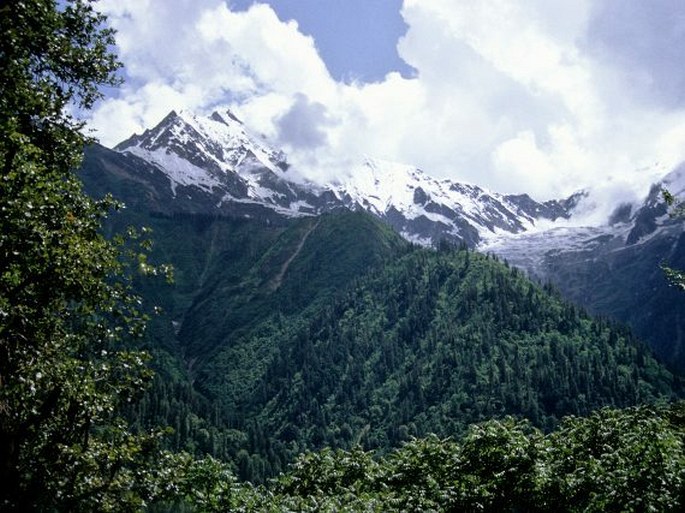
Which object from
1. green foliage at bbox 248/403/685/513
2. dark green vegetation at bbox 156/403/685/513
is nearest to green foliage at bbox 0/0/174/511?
dark green vegetation at bbox 156/403/685/513

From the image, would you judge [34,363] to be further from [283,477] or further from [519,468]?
[283,477]

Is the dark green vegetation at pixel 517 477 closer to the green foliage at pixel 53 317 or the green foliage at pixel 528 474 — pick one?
the green foliage at pixel 528 474

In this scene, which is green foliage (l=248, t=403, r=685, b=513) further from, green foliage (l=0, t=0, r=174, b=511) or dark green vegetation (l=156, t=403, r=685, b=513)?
green foliage (l=0, t=0, r=174, b=511)

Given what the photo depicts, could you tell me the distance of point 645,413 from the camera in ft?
132

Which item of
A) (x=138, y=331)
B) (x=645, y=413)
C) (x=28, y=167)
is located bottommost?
(x=138, y=331)

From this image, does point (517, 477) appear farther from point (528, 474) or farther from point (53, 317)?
point (53, 317)

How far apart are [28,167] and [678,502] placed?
23.6 meters

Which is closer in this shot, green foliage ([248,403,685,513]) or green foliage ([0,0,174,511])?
green foliage ([0,0,174,511])

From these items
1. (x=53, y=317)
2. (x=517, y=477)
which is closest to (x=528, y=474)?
(x=517, y=477)

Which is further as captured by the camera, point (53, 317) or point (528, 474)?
point (528, 474)

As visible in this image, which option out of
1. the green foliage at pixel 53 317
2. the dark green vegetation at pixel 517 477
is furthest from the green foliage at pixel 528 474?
the green foliage at pixel 53 317

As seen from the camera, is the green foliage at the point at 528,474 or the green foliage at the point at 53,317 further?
the green foliage at the point at 528,474

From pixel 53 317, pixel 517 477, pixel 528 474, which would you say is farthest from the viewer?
pixel 517 477

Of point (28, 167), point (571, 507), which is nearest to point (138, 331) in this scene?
point (28, 167)
